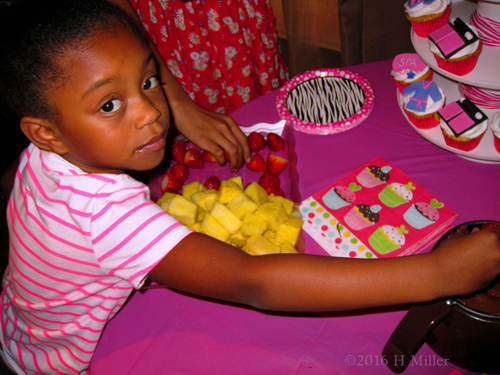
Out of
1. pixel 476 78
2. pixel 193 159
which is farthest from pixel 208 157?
pixel 476 78

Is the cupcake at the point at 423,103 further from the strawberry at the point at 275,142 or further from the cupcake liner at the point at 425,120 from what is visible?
the strawberry at the point at 275,142

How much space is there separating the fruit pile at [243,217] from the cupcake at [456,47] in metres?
0.56

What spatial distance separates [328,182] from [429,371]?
56 cm

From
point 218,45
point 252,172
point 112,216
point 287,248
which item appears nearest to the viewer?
point 112,216

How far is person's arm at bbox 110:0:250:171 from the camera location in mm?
1237

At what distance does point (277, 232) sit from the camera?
103 cm

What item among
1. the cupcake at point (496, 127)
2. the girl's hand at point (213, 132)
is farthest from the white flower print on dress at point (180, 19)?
the cupcake at point (496, 127)

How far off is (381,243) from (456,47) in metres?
0.54

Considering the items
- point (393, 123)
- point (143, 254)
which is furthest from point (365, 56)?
point (143, 254)

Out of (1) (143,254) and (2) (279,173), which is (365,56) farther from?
(1) (143,254)

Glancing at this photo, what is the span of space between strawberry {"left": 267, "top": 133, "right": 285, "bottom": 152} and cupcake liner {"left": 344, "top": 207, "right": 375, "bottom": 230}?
0.35 meters

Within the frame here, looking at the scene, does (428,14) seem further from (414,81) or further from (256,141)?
(256,141)

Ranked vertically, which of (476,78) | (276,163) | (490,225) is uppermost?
(476,78)

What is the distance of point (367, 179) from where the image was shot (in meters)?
1.13
